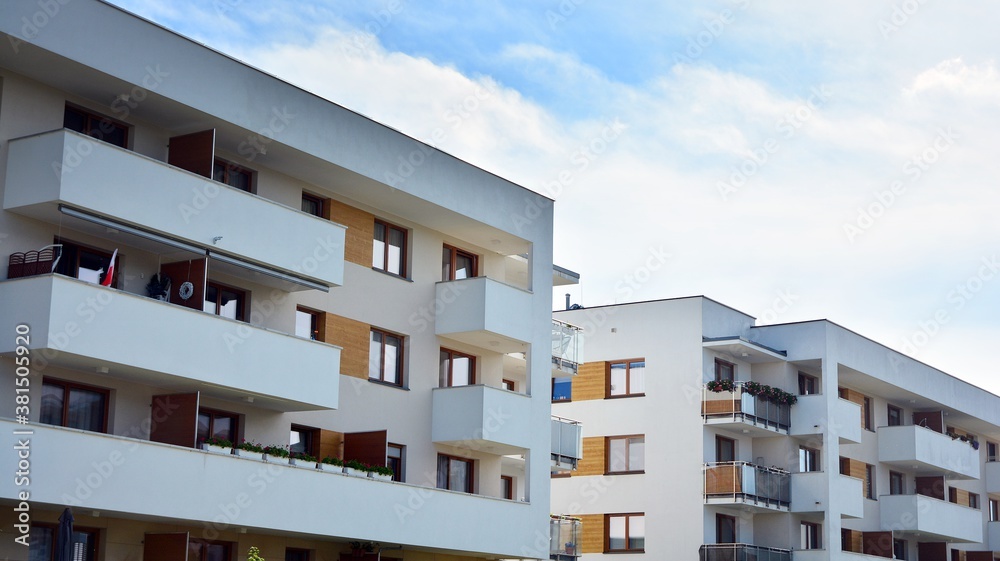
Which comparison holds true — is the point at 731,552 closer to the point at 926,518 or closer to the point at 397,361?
the point at 926,518

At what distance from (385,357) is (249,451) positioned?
6072mm

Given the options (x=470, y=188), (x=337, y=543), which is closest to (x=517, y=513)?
(x=337, y=543)

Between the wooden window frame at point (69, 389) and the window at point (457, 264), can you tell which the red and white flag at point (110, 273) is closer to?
the wooden window frame at point (69, 389)

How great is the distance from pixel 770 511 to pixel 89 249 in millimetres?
27986

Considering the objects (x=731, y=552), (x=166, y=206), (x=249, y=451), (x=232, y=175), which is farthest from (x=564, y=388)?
(x=166, y=206)

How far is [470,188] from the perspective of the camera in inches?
1252

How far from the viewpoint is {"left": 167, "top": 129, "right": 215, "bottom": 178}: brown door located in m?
25.0

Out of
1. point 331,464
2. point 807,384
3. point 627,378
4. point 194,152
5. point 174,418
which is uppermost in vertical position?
point 194,152

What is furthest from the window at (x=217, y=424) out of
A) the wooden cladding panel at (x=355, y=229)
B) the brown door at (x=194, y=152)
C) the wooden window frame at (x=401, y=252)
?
the wooden window frame at (x=401, y=252)

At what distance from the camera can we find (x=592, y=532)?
143ft

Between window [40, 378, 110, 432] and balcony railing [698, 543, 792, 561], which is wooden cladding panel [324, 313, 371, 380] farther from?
balcony railing [698, 543, 792, 561]

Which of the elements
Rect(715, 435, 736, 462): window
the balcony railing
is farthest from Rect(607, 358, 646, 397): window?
the balcony railing

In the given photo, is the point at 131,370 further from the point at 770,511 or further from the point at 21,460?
the point at 770,511

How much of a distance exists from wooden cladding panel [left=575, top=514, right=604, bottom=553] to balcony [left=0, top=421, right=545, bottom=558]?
37.5 ft
